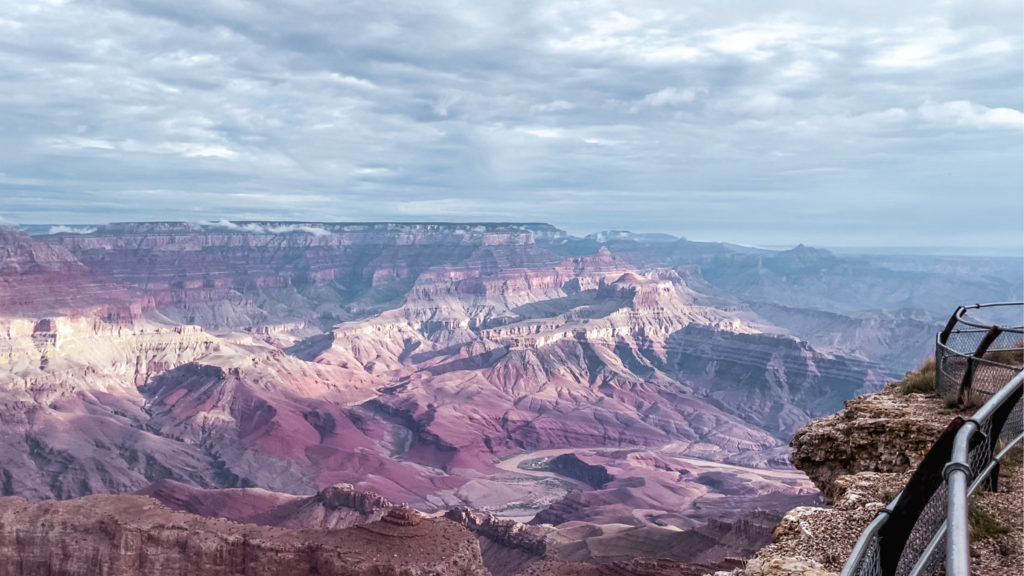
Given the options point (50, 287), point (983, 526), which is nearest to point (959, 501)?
point (983, 526)

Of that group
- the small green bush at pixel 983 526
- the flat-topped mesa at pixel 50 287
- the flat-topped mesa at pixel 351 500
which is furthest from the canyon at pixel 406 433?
the small green bush at pixel 983 526

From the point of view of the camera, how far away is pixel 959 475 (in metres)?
4.31

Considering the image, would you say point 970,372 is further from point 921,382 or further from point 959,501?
point 959,501

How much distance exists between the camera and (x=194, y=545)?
3966 centimetres

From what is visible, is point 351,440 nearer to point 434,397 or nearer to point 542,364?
point 434,397

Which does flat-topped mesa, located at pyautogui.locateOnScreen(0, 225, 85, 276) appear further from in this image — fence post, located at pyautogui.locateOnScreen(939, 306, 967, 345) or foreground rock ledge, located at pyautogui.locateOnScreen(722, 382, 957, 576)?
fence post, located at pyautogui.locateOnScreen(939, 306, 967, 345)

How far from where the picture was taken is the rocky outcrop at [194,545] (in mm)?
37062

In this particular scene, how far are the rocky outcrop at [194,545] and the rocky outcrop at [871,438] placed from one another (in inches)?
1068

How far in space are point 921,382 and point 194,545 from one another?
38040mm

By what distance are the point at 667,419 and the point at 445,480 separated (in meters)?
59.7

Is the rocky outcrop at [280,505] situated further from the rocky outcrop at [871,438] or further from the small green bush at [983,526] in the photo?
the small green bush at [983,526]

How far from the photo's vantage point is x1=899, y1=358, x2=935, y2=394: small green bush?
14.4 m

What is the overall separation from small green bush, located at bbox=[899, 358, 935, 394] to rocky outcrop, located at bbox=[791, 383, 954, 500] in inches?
23.8

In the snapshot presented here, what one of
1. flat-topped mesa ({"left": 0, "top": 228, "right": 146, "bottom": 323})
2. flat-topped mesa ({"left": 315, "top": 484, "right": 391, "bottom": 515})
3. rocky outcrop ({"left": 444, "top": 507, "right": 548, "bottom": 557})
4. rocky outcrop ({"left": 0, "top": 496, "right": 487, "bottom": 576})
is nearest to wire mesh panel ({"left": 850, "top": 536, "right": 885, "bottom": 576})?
rocky outcrop ({"left": 0, "top": 496, "right": 487, "bottom": 576})
